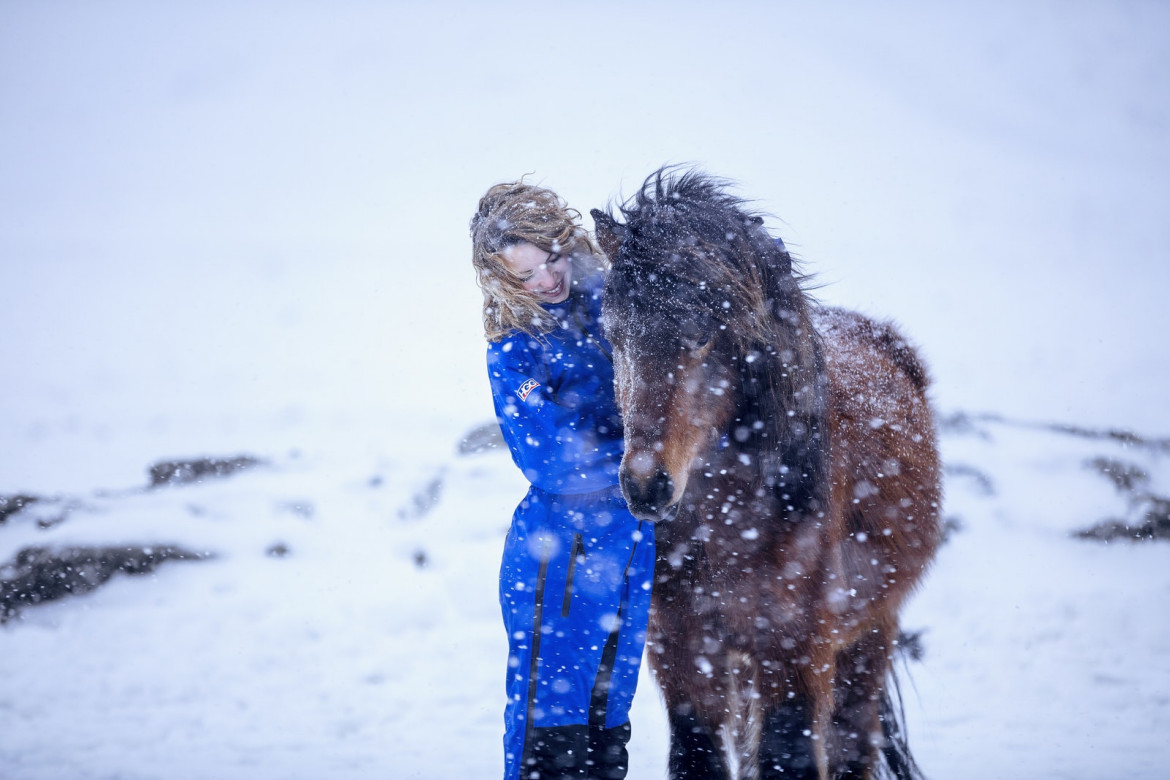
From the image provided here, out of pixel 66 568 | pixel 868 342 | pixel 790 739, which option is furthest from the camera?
pixel 66 568

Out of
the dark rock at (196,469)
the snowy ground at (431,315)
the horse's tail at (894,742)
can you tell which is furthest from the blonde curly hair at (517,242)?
the dark rock at (196,469)

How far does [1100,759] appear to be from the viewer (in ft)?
7.80

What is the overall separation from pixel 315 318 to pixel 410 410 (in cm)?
463

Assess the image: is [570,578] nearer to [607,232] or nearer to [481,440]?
[607,232]

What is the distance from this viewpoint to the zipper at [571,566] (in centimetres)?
165

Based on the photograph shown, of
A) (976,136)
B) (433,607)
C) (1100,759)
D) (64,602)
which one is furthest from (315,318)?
(976,136)

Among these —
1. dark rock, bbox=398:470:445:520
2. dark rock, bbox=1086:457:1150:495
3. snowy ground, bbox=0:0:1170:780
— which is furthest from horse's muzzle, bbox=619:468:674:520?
dark rock, bbox=1086:457:1150:495

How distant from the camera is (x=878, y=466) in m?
2.06

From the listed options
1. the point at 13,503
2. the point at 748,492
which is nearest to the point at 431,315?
the point at 13,503

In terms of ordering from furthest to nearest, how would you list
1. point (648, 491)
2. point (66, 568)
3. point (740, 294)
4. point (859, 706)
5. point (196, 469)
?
point (196, 469) → point (66, 568) → point (859, 706) → point (740, 294) → point (648, 491)

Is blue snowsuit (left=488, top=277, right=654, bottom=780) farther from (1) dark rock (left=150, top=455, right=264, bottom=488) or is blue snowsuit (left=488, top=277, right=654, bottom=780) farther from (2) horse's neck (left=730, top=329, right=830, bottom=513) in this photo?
(1) dark rock (left=150, top=455, right=264, bottom=488)

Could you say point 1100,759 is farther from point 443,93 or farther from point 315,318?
point 443,93

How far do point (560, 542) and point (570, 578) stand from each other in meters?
0.10

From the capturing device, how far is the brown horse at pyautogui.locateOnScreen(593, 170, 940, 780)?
4.54 ft
